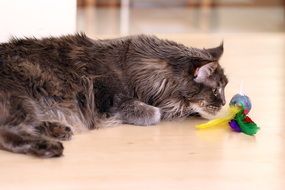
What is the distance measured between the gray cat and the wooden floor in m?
0.08

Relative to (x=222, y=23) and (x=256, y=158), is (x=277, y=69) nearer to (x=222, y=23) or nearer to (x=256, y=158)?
(x=256, y=158)

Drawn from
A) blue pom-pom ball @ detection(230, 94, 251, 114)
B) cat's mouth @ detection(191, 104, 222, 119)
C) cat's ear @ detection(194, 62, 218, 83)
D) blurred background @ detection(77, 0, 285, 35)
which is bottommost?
blurred background @ detection(77, 0, 285, 35)

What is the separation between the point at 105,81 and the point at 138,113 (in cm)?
20

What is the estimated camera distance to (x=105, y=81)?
8.16 feet

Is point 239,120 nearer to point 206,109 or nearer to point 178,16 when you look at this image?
point 206,109

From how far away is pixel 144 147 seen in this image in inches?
90.4

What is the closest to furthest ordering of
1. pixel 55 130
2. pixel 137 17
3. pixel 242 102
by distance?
pixel 55 130, pixel 242 102, pixel 137 17

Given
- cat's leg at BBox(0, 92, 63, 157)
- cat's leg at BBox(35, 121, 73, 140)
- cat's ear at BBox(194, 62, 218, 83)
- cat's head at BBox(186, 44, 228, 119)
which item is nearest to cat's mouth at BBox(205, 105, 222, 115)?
cat's head at BBox(186, 44, 228, 119)

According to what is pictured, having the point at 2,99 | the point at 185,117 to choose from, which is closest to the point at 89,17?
the point at 185,117

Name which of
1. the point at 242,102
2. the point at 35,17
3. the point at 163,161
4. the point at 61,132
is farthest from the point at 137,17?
the point at 163,161

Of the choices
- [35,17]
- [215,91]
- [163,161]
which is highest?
[35,17]

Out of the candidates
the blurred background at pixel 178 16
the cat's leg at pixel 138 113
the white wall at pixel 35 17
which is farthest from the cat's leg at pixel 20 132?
the blurred background at pixel 178 16

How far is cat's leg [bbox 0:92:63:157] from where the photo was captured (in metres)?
2.05

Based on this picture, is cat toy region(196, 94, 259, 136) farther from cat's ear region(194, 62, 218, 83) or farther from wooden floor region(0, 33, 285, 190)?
cat's ear region(194, 62, 218, 83)
